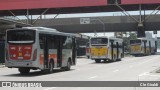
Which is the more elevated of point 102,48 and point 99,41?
point 99,41

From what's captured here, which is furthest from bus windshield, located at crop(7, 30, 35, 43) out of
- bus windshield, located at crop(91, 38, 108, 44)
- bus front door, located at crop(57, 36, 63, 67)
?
Result: bus windshield, located at crop(91, 38, 108, 44)

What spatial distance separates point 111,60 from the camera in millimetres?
47469

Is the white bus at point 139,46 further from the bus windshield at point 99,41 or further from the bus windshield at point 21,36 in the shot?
the bus windshield at point 21,36

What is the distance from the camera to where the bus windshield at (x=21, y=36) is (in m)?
24.0

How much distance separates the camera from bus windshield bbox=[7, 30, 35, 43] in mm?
23953

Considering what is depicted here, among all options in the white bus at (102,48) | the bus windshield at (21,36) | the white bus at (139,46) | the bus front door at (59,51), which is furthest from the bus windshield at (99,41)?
the white bus at (139,46)

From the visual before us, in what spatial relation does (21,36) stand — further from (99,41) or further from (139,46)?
(139,46)

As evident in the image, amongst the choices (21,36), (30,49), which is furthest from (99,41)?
(30,49)

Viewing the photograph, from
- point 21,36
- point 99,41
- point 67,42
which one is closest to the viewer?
point 21,36

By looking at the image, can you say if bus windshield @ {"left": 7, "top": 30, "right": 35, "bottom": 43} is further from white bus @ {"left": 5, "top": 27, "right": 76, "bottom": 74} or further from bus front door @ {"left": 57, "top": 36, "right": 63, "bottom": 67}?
bus front door @ {"left": 57, "top": 36, "right": 63, "bottom": 67}

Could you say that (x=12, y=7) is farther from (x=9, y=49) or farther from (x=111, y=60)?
(x=9, y=49)

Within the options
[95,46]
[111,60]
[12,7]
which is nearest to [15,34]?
[95,46]

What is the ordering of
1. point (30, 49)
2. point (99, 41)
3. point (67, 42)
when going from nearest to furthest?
1. point (30, 49)
2. point (67, 42)
3. point (99, 41)

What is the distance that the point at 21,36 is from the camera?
24188 mm
